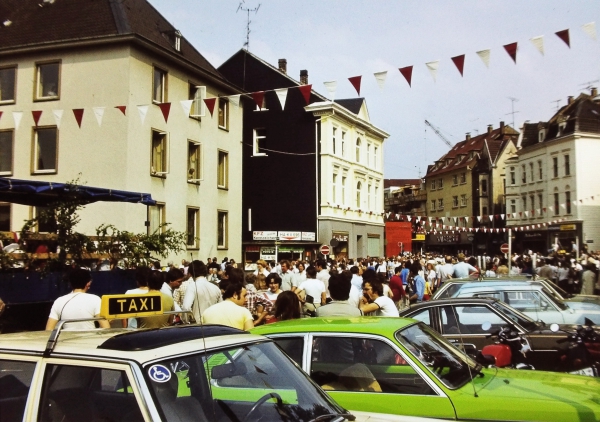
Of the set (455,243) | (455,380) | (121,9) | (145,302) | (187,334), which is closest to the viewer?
(187,334)

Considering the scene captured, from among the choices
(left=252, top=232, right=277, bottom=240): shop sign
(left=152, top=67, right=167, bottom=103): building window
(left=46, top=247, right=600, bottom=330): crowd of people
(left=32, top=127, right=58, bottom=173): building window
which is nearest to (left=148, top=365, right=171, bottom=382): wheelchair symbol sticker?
(left=46, top=247, right=600, bottom=330): crowd of people

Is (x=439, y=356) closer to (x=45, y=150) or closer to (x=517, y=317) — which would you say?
(x=517, y=317)

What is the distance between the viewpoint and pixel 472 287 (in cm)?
1129

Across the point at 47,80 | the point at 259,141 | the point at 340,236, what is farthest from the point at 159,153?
the point at 340,236

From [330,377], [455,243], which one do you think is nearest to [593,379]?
[330,377]

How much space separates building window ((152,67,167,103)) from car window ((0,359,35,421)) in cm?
2658

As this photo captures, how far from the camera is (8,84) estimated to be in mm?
29438

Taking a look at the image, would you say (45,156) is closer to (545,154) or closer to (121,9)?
(121,9)

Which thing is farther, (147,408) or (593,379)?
(593,379)

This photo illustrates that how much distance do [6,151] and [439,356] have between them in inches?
1103

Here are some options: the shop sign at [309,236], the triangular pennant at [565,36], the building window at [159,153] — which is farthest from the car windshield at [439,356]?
the shop sign at [309,236]

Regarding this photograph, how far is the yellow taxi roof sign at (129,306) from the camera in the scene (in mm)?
4289

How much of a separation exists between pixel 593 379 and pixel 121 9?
91.8 ft

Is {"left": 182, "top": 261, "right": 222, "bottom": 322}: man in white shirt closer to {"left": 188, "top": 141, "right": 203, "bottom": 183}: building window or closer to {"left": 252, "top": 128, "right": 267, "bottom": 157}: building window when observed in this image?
{"left": 188, "top": 141, "right": 203, "bottom": 183}: building window
